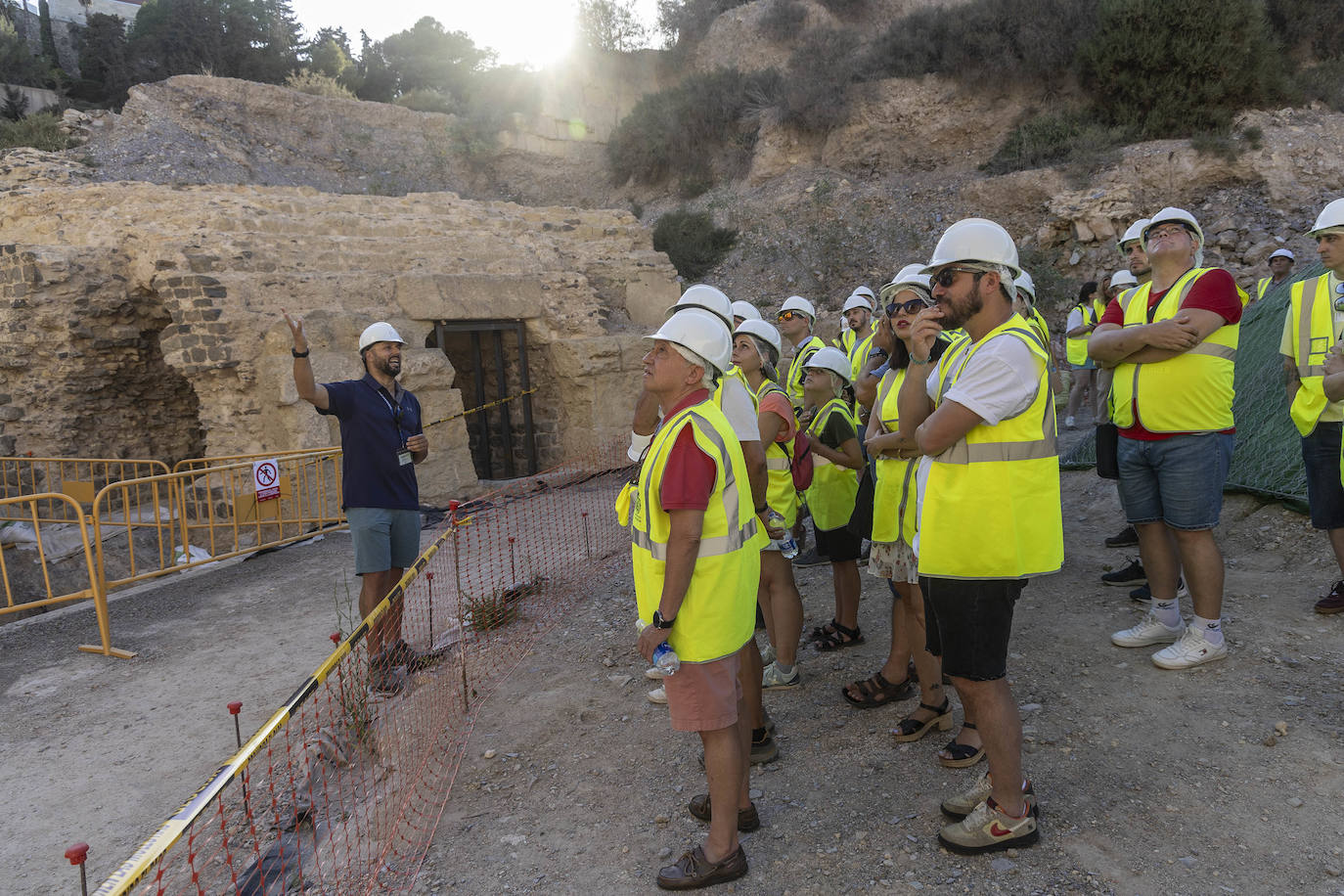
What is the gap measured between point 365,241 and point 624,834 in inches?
370

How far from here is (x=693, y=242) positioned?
21562 mm

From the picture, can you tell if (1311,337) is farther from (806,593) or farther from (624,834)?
(624,834)

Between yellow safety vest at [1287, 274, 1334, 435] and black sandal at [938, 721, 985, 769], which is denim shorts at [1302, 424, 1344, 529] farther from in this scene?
black sandal at [938, 721, 985, 769]

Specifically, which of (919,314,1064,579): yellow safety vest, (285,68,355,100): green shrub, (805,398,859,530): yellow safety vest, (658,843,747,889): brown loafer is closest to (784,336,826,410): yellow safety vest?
(805,398,859,530): yellow safety vest


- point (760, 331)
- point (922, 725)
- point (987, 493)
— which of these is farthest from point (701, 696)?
point (760, 331)

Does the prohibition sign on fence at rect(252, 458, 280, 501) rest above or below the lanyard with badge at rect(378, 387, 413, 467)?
below

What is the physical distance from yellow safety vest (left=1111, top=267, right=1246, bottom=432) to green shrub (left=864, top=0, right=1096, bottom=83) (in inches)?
854

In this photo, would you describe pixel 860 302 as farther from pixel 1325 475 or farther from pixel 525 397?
pixel 525 397

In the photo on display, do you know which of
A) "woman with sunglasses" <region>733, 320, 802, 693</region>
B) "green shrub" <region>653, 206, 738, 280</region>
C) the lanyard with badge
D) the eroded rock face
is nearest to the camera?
"woman with sunglasses" <region>733, 320, 802, 693</region>

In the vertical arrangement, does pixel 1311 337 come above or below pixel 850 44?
below

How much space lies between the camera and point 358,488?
4.63 meters

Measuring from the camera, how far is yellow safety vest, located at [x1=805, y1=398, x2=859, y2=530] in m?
4.21

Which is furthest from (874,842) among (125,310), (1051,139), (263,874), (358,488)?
(1051,139)

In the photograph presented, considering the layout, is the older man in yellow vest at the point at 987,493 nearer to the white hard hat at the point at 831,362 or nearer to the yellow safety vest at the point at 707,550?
the yellow safety vest at the point at 707,550
